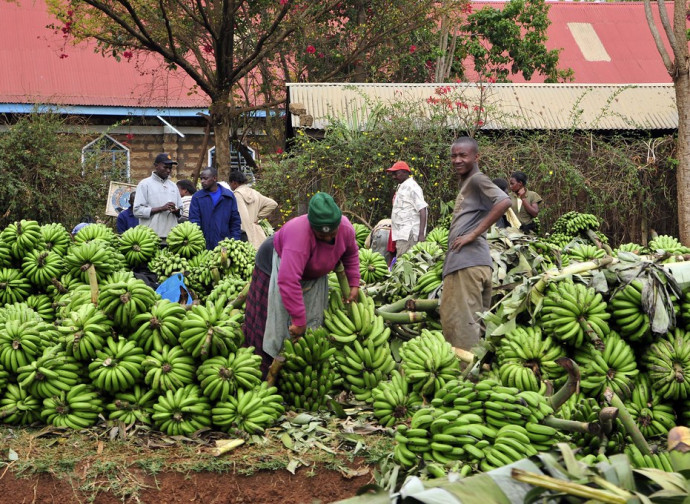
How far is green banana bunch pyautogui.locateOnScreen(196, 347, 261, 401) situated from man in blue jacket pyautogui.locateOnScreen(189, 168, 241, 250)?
3.62 metres

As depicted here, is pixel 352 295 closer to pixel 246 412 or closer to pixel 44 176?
pixel 246 412

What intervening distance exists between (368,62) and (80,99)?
6895 mm

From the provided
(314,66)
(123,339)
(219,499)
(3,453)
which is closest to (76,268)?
(123,339)

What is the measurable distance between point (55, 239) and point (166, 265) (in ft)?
3.47

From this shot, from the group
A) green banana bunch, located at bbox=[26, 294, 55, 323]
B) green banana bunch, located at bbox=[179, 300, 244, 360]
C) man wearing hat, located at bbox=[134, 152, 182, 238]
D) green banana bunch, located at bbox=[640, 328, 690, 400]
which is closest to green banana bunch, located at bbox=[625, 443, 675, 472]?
green banana bunch, located at bbox=[640, 328, 690, 400]

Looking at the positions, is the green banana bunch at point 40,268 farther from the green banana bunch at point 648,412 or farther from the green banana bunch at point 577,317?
the green banana bunch at point 648,412

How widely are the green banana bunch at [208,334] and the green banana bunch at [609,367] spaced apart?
7.30 feet

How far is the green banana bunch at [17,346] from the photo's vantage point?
523 centimetres

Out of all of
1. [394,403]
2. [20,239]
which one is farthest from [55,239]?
[394,403]

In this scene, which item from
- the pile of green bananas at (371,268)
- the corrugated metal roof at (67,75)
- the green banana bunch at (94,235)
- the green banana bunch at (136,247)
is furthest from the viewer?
the corrugated metal roof at (67,75)

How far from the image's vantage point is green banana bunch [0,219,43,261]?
6705 mm

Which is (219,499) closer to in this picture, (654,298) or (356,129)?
(654,298)

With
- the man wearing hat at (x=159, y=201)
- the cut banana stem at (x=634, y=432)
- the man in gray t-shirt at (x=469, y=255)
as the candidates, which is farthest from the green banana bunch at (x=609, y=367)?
the man wearing hat at (x=159, y=201)

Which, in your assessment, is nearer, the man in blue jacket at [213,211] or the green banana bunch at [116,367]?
the green banana bunch at [116,367]
